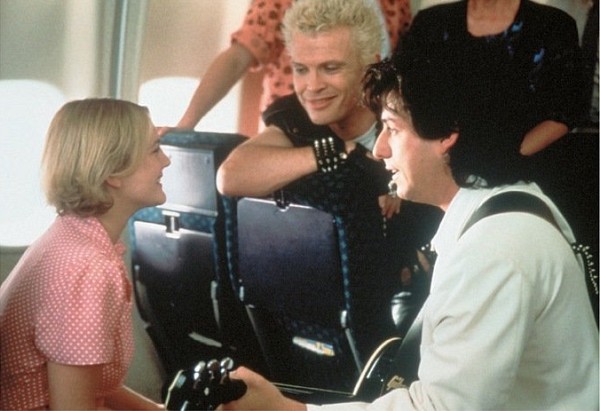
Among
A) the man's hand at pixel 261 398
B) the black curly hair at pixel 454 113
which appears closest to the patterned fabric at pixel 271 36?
the black curly hair at pixel 454 113

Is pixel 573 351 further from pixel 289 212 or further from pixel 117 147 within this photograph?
pixel 117 147

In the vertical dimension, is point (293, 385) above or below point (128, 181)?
below

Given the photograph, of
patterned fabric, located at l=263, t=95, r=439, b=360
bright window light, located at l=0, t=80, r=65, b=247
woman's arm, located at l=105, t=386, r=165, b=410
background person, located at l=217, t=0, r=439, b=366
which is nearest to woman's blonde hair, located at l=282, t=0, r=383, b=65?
background person, located at l=217, t=0, r=439, b=366

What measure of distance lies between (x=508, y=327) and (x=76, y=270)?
582 millimetres

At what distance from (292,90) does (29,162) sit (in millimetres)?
444

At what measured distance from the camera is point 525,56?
1.16m

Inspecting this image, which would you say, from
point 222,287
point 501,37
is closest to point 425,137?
point 501,37

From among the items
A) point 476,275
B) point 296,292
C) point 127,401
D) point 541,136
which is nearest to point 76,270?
point 127,401

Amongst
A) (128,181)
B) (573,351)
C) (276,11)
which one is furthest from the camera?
(276,11)

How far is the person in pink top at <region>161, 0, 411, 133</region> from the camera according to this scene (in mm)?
1250

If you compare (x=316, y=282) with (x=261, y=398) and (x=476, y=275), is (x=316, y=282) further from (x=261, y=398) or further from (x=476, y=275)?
(x=476, y=275)

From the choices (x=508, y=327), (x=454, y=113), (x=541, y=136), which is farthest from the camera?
(x=541, y=136)

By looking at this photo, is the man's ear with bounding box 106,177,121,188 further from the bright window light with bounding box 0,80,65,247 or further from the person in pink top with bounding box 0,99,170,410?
the bright window light with bounding box 0,80,65,247

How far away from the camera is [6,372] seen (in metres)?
1.08
